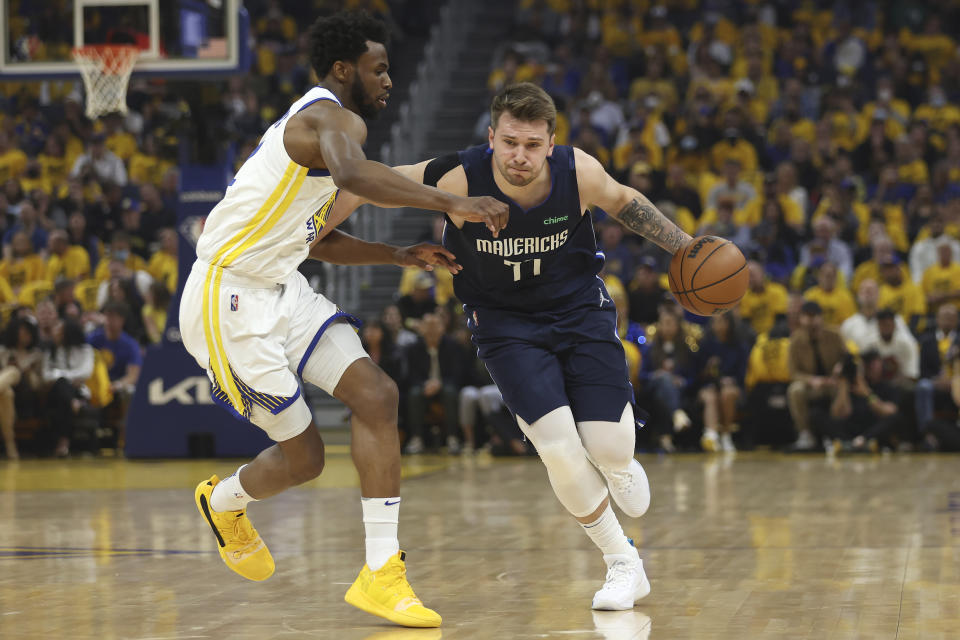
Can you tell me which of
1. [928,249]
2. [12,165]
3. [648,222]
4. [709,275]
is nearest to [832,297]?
[928,249]

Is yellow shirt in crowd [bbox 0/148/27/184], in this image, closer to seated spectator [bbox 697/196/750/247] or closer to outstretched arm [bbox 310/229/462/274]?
seated spectator [bbox 697/196/750/247]

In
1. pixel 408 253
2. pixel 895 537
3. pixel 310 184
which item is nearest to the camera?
pixel 310 184

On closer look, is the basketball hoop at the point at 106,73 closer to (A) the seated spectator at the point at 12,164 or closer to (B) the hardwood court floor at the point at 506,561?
(B) the hardwood court floor at the point at 506,561

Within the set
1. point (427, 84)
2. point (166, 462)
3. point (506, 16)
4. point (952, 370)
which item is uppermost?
point (506, 16)

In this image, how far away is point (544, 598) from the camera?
5.10m

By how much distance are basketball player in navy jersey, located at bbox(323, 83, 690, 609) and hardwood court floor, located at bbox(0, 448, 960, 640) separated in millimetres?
453

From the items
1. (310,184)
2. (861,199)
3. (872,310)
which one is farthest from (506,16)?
(310,184)

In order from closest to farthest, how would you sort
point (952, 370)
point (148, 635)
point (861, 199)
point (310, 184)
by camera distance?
point (148, 635) < point (310, 184) < point (952, 370) < point (861, 199)

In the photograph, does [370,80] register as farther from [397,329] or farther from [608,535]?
[397,329]

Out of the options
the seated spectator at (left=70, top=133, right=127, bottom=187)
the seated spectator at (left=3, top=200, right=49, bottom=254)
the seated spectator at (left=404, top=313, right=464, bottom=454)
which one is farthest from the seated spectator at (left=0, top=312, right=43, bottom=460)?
the seated spectator at (left=70, top=133, right=127, bottom=187)

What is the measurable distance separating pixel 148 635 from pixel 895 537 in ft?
12.9

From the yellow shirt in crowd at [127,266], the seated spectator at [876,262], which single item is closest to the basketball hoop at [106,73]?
the yellow shirt in crowd at [127,266]

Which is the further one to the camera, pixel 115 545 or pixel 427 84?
pixel 427 84

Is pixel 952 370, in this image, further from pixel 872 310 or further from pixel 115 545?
pixel 115 545
